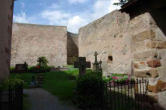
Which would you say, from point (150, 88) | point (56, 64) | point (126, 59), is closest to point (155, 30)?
point (150, 88)

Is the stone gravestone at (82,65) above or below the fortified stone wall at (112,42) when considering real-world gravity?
below

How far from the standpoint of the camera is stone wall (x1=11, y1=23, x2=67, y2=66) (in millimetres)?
20297

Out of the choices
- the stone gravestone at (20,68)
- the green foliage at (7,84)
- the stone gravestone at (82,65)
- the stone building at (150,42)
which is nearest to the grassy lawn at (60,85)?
the stone gravestone at (82,65)

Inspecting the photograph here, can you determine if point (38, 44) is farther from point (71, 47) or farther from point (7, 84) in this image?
point (7, 84)

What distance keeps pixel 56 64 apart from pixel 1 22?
56.8 feet

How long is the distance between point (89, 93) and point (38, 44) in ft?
58.3

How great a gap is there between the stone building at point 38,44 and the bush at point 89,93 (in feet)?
55.7

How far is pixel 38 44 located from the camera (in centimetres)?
2125

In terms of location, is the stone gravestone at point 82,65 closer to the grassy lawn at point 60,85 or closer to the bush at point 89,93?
the grassy lawn at point 60,85

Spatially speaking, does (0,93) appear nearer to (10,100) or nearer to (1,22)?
(10,100)

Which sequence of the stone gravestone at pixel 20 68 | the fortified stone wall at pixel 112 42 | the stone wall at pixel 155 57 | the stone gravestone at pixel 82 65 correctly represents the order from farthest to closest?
the stone gravestone at pixel 20 68 → the fortified stone wall at pixel 112 42 → the stone gravestone at pixel 82 65 → the stone wall at pixel 155 57

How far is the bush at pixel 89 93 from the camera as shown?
15.3 feet

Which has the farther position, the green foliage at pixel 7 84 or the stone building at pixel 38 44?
A: the stone building at pixel 38 44

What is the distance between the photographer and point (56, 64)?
861 inches
